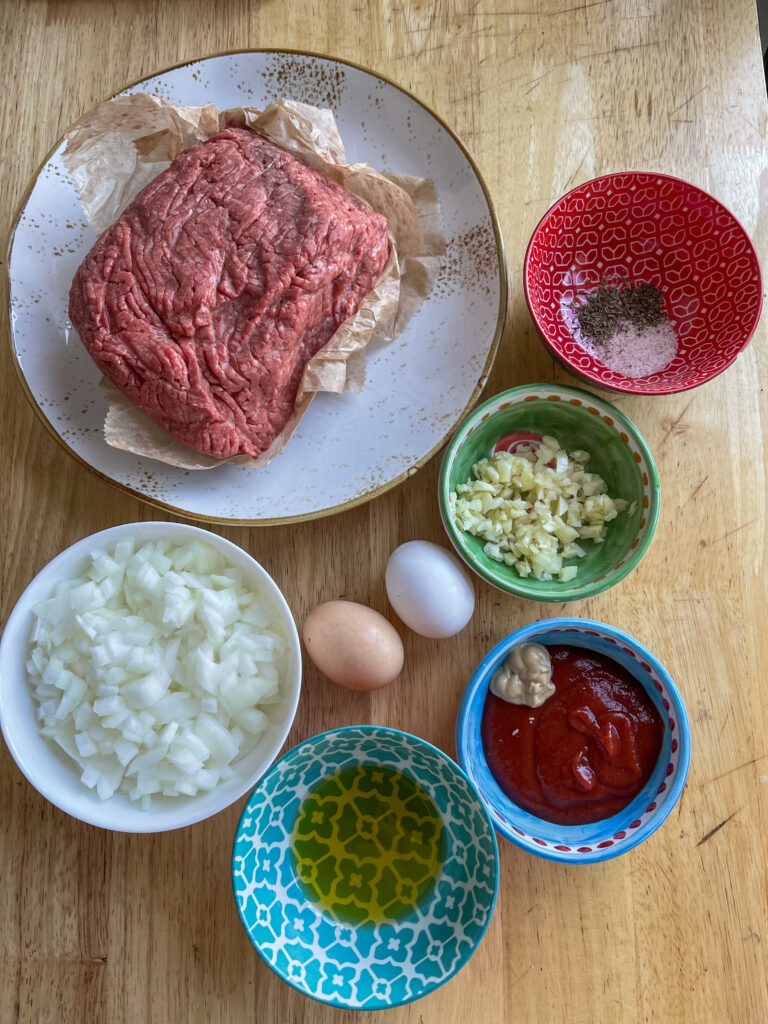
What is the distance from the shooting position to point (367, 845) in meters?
1.61

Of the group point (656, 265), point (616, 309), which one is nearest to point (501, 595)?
point (616, 309)

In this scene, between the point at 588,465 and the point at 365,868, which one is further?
the point at 588,465

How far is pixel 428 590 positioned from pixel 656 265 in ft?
3.14

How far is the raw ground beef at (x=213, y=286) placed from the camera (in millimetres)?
1538

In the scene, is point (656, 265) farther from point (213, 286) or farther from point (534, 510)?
point (213, 286)

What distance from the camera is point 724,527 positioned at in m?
1.76

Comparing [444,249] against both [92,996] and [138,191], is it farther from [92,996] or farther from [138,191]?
[92,996]

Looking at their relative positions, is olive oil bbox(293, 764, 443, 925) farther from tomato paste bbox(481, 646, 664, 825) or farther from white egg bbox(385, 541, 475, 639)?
white egg bbox(385, 541, 475, 639)

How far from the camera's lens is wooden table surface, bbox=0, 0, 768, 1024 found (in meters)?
1.63

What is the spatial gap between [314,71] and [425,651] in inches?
51.3

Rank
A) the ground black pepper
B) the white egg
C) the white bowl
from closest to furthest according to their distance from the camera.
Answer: the white bowl, the white egg, the ground black pepper

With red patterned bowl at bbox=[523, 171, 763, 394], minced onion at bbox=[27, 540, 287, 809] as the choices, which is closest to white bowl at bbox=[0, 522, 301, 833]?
minced onion at bbox=[27, 540, 287, 809]

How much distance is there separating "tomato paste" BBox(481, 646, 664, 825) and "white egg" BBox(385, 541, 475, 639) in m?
0.20

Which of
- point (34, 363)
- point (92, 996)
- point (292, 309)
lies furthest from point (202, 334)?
point (92, 996)
